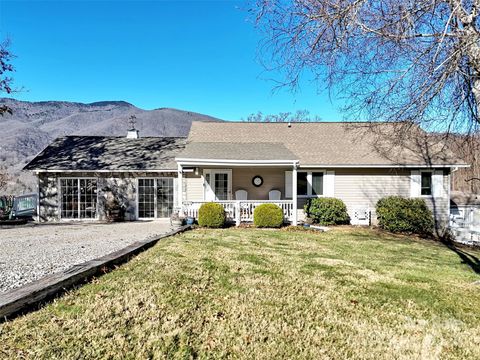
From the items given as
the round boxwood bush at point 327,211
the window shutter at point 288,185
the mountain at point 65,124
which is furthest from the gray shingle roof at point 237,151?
the mountain at point 65,124

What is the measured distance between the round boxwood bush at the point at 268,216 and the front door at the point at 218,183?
278 cm

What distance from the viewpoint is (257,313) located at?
357cm

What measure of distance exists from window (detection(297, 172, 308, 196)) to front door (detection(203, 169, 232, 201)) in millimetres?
3214

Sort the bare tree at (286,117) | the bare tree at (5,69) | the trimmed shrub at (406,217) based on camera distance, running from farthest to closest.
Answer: the bare tree at (286,117) < the bare tree at (5,69) < the trimmed shrub at (406,217)

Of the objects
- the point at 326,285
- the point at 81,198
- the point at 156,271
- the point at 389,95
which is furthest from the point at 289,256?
the point at 81,198

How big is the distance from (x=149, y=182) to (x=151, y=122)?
138ft

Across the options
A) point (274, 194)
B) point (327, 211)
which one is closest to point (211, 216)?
point (274, 194)

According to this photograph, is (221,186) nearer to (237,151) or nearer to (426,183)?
(237,151)

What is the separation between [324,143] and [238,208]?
6.32m

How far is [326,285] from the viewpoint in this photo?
4746 mm

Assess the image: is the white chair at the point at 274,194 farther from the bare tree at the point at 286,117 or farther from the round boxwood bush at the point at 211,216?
the bare tree at the point at 286,117

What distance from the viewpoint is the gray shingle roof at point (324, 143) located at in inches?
551

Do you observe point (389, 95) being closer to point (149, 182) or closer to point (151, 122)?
point (149, 182)

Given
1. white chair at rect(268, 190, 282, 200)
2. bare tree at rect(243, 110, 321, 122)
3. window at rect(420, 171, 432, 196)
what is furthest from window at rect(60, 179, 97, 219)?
bare tree at rect(243, 110, 321, 122)
